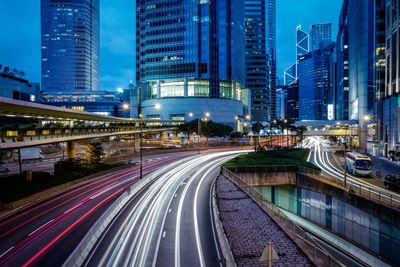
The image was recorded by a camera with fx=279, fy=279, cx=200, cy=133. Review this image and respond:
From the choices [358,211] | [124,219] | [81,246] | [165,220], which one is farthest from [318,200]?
[81,246]

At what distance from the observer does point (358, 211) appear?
2805cm

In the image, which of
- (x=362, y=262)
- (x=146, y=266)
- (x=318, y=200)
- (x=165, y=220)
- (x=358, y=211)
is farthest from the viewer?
(x=318, y=200)

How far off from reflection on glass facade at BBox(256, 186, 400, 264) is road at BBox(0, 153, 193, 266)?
78.2 feet

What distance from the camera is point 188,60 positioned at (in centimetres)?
13100

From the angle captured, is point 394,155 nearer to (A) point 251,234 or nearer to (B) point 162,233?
(A) point 251,234

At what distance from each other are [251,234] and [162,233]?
20.3 ft

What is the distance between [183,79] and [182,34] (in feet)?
71.4

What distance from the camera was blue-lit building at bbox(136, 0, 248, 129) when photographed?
130 metres

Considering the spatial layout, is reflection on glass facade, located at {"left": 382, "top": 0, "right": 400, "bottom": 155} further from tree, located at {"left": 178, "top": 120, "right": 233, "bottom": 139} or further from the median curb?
the median curb

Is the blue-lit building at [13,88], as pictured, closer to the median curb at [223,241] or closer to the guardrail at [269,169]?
the guardrail at [269,169]

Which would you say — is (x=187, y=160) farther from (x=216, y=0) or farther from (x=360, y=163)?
(x=216, y=0)

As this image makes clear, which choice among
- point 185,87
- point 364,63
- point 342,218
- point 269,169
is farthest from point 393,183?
point 185,87

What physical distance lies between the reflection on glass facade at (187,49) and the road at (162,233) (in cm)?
10336

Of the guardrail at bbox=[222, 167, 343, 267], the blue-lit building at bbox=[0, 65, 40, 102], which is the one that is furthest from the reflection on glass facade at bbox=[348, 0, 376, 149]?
the blue-lit building at bbox=[0, 65, 40, 102]
